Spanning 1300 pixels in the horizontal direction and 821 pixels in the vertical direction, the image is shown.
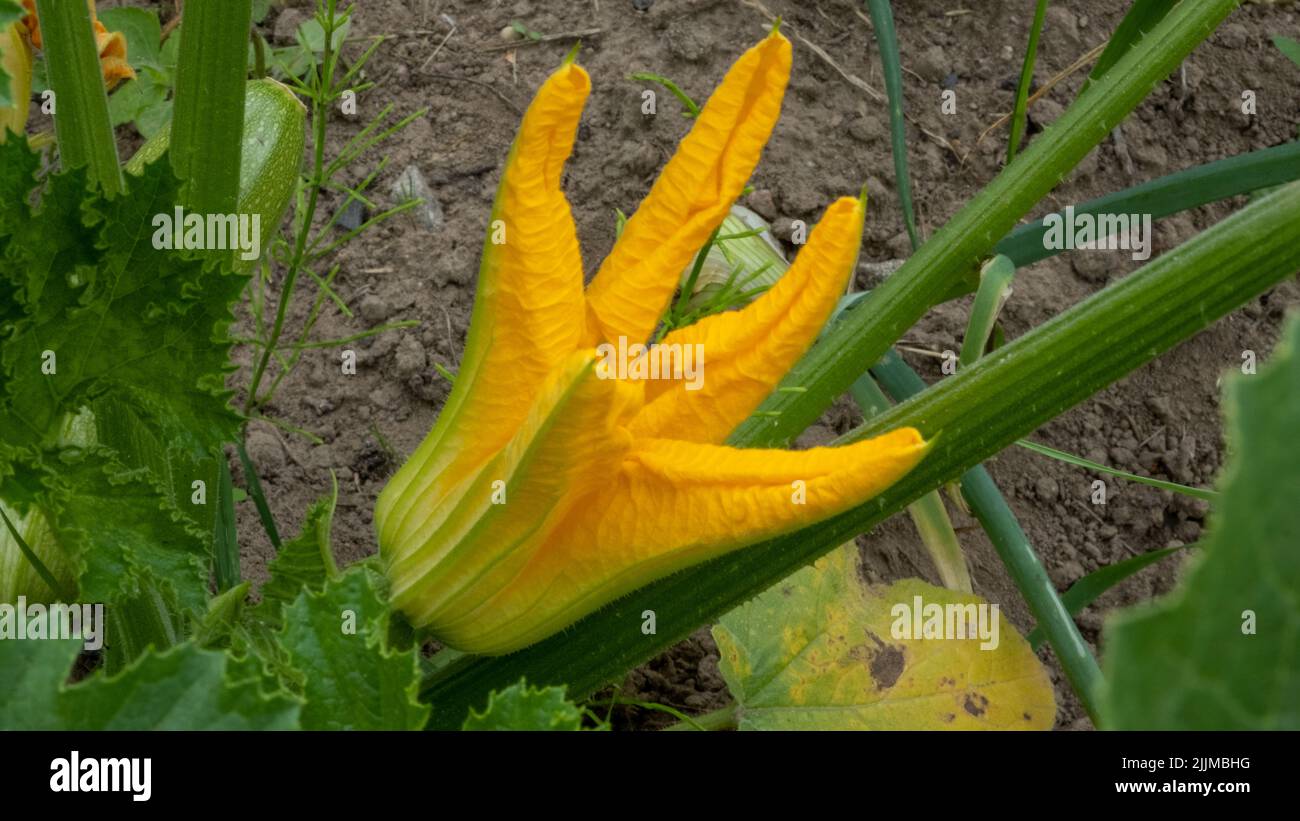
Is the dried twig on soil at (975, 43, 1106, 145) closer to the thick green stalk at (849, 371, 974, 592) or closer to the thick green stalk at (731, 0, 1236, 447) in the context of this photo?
the thick green stalk at (849, 371, 974, 592)

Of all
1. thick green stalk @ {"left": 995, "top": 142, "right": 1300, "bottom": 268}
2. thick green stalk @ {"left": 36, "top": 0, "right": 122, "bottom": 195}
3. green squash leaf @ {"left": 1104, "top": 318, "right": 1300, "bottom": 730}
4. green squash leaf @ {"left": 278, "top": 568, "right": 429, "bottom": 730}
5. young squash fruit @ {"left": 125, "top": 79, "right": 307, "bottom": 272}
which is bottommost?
green squash leaf @ {"left": 1104, "top": 318, "right": 1300, "bottom": 730}

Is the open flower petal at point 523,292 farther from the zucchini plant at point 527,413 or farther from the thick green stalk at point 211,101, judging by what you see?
the thick green stalk at point 211,101

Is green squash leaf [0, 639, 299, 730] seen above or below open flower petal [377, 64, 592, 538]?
below

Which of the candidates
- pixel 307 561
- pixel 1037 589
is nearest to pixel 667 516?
pixel 307 561

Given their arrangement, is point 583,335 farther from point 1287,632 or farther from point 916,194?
point 916,194

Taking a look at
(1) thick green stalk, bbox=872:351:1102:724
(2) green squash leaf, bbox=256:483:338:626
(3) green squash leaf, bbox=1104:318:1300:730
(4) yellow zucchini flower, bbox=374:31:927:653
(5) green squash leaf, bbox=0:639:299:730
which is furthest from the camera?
(1) thick green stalk, bbox=872:351:1102:724

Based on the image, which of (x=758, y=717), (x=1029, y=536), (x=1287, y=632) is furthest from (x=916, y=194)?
(x=1287, y=632)

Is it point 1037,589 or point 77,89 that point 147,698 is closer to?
point 77,89

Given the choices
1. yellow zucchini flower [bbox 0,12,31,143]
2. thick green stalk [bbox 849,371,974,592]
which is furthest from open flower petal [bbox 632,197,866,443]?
yellow zucchini flower [bbox 0,12,31,143]
